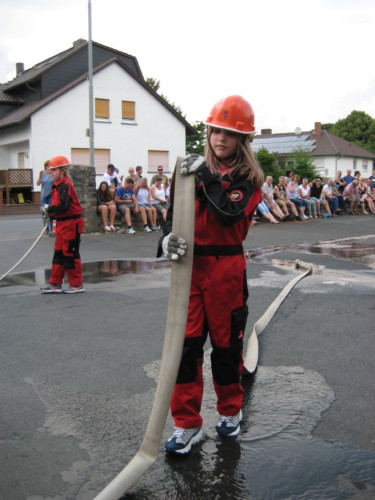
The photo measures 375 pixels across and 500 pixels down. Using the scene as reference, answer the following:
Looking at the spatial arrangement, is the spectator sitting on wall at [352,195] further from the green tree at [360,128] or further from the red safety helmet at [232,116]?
the green tree at [360,128]

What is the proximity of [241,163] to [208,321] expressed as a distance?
92cm

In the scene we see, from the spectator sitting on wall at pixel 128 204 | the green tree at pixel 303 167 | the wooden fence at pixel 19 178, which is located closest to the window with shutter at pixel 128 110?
the wooden fence at pixel 19 178

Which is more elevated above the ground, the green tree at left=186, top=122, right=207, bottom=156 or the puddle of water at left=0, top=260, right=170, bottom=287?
the green tree at left=186, top=122, right=207, bottom=156

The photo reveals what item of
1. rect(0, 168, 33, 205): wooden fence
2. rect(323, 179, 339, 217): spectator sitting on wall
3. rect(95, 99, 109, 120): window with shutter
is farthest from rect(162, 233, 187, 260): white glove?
rect(95, 99, 109, 120): window with shutter

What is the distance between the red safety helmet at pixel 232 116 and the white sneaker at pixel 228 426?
1675mm

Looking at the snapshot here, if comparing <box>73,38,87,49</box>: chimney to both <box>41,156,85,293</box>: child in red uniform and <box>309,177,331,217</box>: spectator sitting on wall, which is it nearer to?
<box>309,177,331,217</box>: spectator sitting on wall

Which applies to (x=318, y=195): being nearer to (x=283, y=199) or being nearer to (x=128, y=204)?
(x=283, y=199)

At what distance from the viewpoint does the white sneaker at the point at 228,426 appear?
3453 millimetres

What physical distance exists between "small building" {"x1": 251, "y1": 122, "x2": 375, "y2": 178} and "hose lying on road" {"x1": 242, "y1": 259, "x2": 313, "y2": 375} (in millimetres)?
60872

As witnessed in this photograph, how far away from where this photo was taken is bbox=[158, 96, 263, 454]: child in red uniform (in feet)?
10.8

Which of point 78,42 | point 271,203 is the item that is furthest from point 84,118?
point 271,203

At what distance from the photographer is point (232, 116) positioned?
3322 millimetres

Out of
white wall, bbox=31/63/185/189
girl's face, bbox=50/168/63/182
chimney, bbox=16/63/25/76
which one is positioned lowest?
girl's face, bbox=50/168/63/182

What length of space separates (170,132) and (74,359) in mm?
38120
